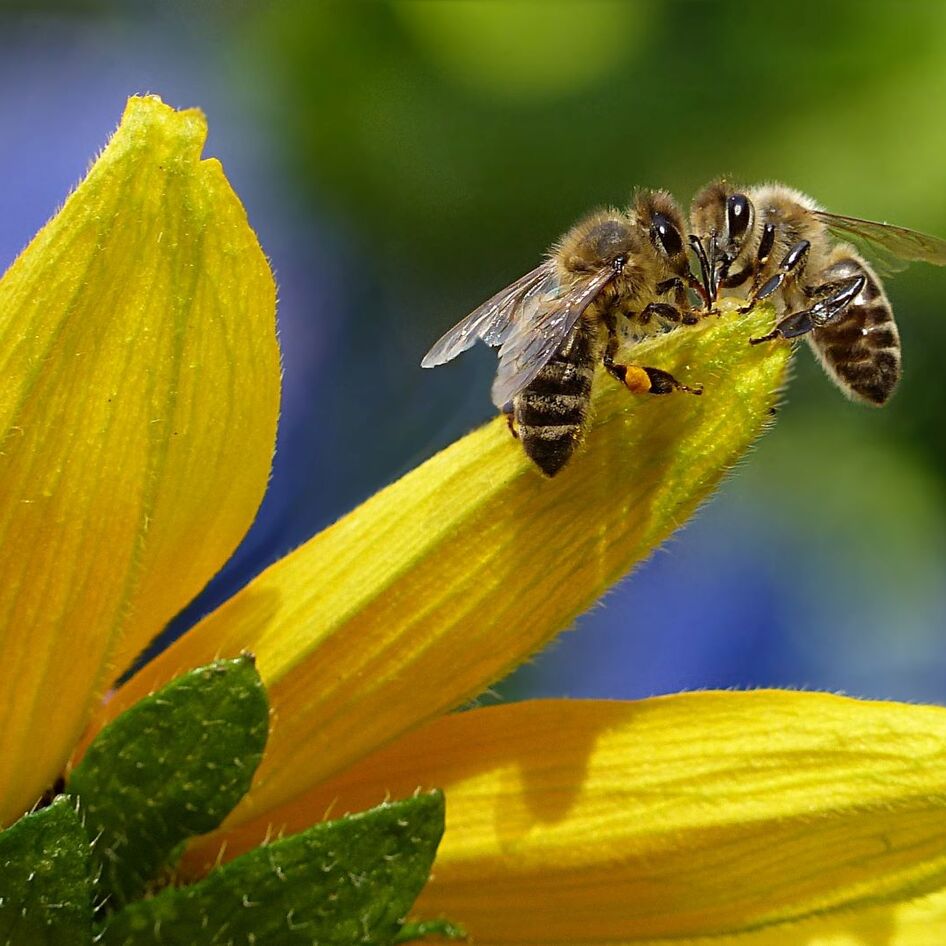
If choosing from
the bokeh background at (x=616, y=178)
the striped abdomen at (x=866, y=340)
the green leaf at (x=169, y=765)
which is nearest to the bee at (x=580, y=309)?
the striped abdomen at (x=866, y=340)

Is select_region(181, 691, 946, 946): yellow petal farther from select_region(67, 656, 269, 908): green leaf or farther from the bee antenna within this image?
the bee antenna

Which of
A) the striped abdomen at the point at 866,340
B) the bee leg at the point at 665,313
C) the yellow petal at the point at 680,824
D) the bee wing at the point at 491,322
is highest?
the bee wing at the point at 491,322

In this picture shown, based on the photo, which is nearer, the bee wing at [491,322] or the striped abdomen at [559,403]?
the striped abdomen at [559,403]

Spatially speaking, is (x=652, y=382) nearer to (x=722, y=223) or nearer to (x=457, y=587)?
(x=457, y=587)

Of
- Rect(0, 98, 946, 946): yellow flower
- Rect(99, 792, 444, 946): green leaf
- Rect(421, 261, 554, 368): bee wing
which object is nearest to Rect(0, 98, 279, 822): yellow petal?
Rect(0, 98, 946, 946): yellow flower

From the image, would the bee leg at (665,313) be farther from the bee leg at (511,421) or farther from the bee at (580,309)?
the bee leg at (511,421)

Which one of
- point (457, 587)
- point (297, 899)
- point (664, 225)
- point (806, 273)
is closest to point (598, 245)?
point (664, 225)

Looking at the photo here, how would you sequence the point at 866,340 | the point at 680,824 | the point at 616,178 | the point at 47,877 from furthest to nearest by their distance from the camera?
the point at 616,178
the point at 866,340
the point at 680,824
the point at 47,877

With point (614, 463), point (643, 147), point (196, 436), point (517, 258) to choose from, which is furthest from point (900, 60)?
point (196, 436)
